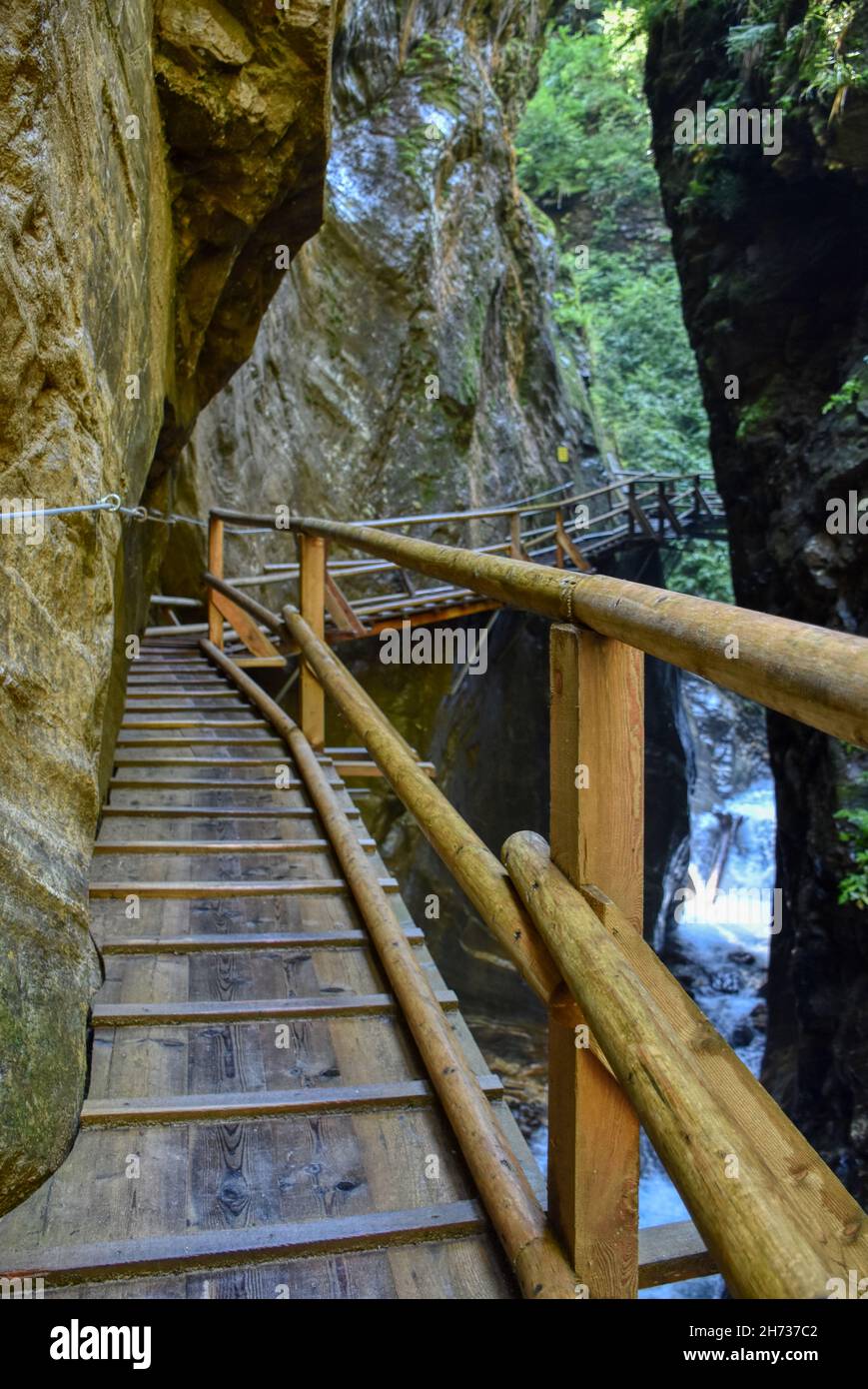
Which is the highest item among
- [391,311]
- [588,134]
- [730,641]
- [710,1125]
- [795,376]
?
[588,134]

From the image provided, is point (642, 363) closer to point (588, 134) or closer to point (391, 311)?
point (588, 134)

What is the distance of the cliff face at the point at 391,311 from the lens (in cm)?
1129

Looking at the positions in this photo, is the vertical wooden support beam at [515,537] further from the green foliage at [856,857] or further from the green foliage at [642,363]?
the green foliage at [642,363]

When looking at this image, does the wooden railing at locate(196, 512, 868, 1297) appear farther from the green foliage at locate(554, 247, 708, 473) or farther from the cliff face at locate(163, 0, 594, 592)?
the green foliage at locate(554, 247, 708, 473)

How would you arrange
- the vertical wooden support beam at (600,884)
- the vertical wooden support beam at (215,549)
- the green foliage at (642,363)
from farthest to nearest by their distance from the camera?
the green foliage at (642,363)
the vertical wooden support beam at (215,549)
the vertical wooden support beam at (600,884)

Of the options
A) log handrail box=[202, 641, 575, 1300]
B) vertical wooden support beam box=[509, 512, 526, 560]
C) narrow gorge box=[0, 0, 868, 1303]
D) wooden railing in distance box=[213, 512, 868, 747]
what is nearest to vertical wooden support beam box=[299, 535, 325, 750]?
narrow gorge box=[0, 0, 868, 1303]

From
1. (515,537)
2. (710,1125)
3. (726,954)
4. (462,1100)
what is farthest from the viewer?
(726,954)

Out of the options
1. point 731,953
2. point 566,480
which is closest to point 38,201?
point 731,953

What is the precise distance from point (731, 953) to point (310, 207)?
1328 cm

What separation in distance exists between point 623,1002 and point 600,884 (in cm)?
25

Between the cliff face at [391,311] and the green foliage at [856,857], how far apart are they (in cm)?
623

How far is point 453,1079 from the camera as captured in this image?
209 cm

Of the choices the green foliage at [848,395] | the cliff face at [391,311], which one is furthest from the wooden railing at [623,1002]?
the cliff face at [391,311]

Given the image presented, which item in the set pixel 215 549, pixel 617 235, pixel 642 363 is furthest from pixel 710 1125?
pixel 617 235
